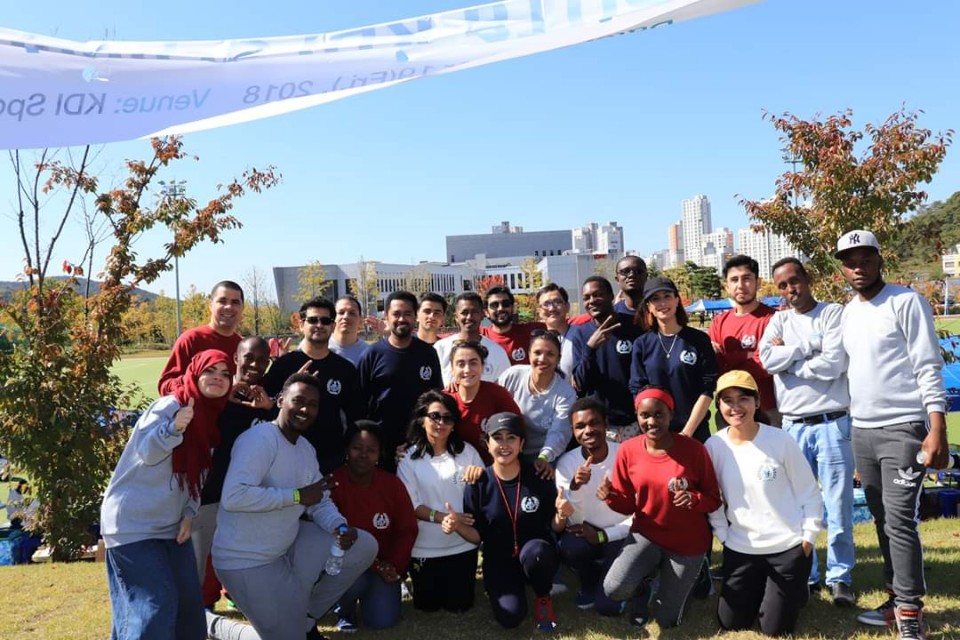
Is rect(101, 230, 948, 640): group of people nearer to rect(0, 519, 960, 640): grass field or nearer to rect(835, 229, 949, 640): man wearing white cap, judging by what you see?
rect(835, 229, 949, 640): man wearing white cap

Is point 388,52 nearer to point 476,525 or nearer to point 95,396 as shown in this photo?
point 476,525

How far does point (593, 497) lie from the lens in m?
5.43

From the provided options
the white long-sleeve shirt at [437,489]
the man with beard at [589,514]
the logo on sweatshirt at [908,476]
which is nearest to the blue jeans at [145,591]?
the white long-sleeve shirt at [437,489]

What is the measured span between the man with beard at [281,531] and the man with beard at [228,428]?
0.41m

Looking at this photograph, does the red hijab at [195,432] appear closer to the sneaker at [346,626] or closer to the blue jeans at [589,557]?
the sneaker at [346,626]

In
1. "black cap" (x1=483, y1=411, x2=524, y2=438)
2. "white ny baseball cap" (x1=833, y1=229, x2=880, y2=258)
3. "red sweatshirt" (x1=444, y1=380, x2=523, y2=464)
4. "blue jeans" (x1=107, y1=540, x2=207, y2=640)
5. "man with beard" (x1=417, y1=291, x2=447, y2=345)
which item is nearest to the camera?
"blue jeans" (x1=107, y1=540, x2=207, y2=640)

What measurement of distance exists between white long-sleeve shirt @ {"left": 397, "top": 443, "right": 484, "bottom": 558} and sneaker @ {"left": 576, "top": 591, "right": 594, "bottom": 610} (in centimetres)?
85

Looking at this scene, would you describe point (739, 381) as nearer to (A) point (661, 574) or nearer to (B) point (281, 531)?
(A) point (661, 574)

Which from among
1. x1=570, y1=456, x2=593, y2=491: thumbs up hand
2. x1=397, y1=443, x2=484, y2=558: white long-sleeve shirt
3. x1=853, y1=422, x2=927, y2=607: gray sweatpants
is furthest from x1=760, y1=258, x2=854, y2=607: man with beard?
x1=397, y1=443, x2=484, y2=558: white long-sleeve shirt

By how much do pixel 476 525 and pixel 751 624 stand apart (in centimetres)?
194

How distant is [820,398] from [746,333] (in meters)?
0.81

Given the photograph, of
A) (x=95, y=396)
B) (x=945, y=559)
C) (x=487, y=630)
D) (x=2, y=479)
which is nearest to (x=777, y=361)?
(x=945, y=559)

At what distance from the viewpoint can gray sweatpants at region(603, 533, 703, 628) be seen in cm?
480

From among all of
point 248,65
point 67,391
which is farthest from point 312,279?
point 248,65
